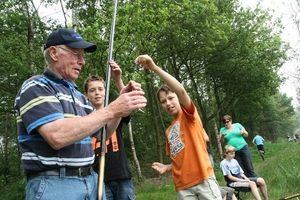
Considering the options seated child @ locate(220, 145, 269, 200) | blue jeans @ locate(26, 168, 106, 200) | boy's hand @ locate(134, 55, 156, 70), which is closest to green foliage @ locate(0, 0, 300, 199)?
seated child @ locate(220, 145, 269, 200)

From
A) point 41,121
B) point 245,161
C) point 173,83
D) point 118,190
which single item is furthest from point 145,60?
point 245,161

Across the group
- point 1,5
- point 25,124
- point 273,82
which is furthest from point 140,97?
point 273,82

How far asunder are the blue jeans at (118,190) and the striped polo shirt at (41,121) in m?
1.51

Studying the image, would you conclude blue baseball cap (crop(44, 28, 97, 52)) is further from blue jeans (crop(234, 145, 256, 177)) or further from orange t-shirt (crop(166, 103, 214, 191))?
blue jeans (crop(234, 145, 256, 177))

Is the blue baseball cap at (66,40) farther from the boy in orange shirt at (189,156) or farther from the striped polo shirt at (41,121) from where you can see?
the boy in orange shirt at (189,156)

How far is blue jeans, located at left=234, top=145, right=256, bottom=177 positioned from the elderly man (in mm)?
5750

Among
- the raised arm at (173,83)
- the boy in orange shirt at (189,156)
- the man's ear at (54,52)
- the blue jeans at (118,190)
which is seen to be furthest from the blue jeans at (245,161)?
the man's ear at (54,52)

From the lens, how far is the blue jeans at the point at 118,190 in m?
3.31

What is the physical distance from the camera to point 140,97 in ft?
6.26

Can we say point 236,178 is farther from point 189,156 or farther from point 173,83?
point 173,83

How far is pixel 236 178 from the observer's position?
5.95m

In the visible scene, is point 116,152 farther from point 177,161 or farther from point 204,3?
point 204,3

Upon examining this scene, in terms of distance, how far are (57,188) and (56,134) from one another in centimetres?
34

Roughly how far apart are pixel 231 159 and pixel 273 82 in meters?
15.2
